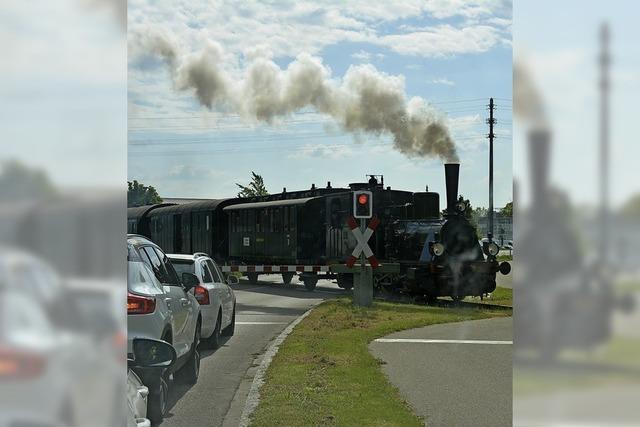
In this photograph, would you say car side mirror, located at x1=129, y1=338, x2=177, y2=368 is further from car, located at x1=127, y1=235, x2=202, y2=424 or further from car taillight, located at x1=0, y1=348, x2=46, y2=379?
car taillight, located at x1=0, y1=348, x2=46, y2=379

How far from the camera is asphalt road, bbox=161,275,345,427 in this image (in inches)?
93.9

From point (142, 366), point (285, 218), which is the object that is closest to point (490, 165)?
point (285, 218)

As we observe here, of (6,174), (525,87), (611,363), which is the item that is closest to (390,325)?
(611,363)

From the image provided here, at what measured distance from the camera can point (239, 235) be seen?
2508 millimetres

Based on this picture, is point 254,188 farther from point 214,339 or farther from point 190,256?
point 214,339

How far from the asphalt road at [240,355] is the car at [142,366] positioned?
8 centimetres

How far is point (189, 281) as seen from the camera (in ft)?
8.19

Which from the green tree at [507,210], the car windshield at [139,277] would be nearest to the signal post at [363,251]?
the green tree at [507,210]

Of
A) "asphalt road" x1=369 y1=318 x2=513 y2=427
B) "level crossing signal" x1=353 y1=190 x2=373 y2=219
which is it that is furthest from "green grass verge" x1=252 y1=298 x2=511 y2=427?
"level crossing signal" x1=353 y1=190 x2=373 y2=219

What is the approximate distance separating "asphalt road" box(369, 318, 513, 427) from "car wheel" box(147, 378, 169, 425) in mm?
600

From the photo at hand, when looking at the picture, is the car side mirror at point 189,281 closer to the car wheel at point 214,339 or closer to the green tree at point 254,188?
the car wheel at point 214,339

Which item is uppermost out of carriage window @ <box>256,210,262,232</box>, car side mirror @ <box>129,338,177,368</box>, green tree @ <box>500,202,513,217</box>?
green tree @ <box>500,202,513,217</box>

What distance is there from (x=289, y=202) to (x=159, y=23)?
628 mm

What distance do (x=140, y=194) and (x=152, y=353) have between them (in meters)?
0.45
